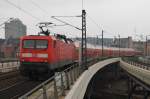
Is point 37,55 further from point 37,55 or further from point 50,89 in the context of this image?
point 50,89

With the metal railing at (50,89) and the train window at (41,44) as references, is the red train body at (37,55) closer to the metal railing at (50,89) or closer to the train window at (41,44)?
the train window at (41,44)

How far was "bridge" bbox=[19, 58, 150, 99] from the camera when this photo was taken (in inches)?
627

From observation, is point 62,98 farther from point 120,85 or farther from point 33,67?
point 120,85

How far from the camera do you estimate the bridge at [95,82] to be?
1593 cm

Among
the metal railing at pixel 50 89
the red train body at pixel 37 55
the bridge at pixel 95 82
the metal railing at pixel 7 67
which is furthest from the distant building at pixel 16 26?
the metal railing at pixel 50 89

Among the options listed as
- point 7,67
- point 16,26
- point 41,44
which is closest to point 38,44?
point 41,44

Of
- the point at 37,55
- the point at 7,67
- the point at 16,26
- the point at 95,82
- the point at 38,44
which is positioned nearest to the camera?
the point at 37,55

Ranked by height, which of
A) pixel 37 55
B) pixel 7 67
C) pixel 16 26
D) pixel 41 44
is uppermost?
pixel 16 26

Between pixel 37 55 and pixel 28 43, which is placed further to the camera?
pixel 28 43

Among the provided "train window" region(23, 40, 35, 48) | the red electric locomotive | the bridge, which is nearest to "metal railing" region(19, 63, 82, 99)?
the bridge

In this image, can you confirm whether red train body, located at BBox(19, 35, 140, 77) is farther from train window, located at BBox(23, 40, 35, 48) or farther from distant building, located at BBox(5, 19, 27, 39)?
distant building, located at BBox(5, 19, 27, 39)

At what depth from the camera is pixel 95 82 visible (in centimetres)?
7194

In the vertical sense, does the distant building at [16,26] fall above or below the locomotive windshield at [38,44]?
above

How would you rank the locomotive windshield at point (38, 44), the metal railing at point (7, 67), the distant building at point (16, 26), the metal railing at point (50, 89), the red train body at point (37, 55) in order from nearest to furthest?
the metal railing at point (50, 89) < the red train body at point (37, 55) < the locomotive windshield at point (38, 44) < the metal railing at point (7, 67) < the distant building at point (16, 26)
